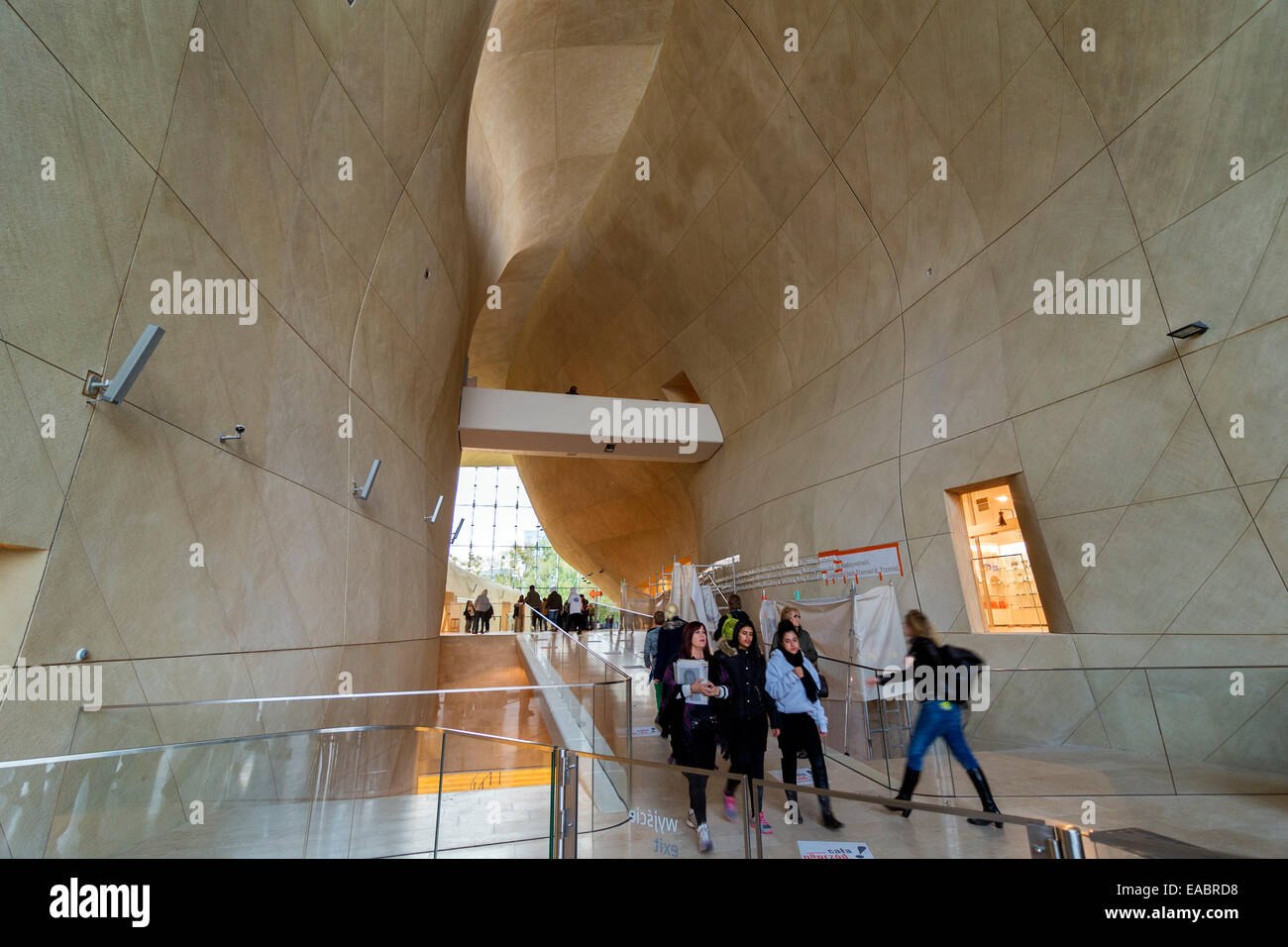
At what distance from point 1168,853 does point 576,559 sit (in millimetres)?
35883

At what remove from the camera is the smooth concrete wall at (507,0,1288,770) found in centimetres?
651

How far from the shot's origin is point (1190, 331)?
6930 mm

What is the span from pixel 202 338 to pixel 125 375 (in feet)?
4.23

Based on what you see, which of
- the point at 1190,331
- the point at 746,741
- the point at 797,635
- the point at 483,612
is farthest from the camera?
the point at 483,612

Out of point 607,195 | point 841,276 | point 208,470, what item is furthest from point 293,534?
point 607,195

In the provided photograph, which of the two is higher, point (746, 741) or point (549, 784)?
point (549, 784)

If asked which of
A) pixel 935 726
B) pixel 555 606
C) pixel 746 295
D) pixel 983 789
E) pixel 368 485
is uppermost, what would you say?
pixel 746 295

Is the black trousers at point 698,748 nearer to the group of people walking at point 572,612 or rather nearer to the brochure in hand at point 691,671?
the brochure in hand at point 691,671

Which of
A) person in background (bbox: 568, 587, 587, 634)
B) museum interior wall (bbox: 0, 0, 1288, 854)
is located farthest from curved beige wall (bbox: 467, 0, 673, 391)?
person in background (bbox: 568, 587, 587, 634)

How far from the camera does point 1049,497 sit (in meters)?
8.78

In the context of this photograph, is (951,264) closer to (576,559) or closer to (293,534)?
(293,534)

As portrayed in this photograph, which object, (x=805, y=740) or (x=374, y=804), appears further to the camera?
(x=805, y=740)

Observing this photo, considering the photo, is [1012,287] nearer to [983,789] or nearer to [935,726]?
[935,726]

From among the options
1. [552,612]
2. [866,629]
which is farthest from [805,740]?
[552,612]
